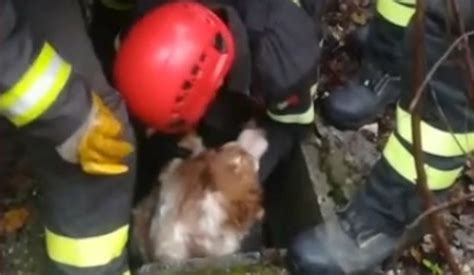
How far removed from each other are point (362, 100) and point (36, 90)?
1.02 metres

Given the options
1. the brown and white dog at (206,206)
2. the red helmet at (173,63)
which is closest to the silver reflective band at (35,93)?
the red helmet at (173,63)

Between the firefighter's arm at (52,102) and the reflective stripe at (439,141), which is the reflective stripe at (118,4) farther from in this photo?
the reflective stripe at (439,141)

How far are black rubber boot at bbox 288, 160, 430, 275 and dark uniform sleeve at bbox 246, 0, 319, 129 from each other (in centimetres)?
26

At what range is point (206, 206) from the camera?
258 centimetres

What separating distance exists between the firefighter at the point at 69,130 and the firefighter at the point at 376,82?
662mm

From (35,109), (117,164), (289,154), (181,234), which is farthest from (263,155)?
(35,109)

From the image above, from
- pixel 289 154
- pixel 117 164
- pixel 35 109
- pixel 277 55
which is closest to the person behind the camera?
pixel 35 109

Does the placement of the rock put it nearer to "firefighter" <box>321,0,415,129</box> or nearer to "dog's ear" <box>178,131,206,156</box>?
"firefighter" <box>321,0,415,129</box>

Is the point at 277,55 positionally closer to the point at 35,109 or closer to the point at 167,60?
the point at 167,60

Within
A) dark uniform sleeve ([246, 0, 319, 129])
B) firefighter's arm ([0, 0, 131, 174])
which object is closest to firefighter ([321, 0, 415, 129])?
dark uniform sleeve ([246, 0, 319, 129])

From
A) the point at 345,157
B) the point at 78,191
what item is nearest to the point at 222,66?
the point at 78,191

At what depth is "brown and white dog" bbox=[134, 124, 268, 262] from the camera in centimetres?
258

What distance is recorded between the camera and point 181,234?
2592 mm

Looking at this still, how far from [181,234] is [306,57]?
47 centimetres
